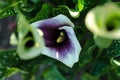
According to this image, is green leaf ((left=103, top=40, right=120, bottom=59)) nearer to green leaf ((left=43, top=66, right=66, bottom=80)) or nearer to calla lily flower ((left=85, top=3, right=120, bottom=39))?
green leaf ((left=43, top=66, right=66, bottom=80))

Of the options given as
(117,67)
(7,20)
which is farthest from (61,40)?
(7,20)

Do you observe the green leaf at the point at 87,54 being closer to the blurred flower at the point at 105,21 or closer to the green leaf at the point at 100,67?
the green leaf at the point at 100,67

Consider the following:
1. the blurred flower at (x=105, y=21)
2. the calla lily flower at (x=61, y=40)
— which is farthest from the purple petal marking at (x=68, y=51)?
the blurred flower at (x=105, y=21)

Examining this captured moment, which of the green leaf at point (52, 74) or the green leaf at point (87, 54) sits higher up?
the green leaf at point (87, 54)

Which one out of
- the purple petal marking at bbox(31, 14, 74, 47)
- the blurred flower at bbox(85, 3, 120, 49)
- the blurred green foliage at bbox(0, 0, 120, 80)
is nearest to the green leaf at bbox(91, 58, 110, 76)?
the blurred green foliage at bbox(0, 0, 120, 80)

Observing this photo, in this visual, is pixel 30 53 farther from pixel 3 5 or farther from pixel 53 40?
pixel 3 5
